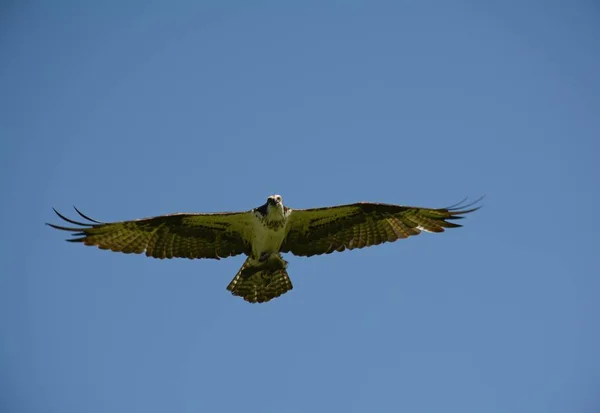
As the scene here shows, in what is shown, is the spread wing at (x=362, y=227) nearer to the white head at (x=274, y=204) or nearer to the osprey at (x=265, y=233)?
the osprey at (x=265, y=233)

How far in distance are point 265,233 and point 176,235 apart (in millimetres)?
1827

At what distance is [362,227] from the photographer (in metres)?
19.0

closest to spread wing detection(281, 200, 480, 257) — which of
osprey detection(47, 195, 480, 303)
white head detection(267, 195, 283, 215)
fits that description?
osprey detection(47, 195, 480, 303)

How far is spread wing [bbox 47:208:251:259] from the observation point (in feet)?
59.7

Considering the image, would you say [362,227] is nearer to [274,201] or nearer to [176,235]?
[274,201]

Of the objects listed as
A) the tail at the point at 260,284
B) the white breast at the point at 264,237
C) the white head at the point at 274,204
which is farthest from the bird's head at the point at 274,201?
the tail at the point at 260,284

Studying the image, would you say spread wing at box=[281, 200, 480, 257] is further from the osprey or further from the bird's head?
the bird's head

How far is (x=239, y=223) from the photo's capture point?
60.6ft

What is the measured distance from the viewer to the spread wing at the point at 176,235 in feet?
59.7

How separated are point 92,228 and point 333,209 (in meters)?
4.76

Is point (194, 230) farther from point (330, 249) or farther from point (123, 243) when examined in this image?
point (330, 249)

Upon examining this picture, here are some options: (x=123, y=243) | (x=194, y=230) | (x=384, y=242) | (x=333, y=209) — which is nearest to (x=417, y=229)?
(x=384, y=242)

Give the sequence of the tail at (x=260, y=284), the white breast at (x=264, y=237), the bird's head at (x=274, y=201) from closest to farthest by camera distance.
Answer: the bird's head at (x=274, y=201) < the white breast at (x=264, y=237) < the tail at (x=260, y=284)

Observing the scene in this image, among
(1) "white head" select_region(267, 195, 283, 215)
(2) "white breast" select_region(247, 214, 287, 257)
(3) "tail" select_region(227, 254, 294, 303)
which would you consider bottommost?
(3) "tail" select_region(227, 254, 294, 303)
